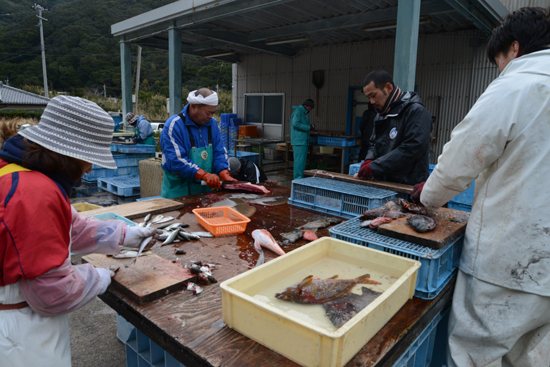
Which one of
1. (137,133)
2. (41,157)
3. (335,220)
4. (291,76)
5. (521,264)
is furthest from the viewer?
(291,76)

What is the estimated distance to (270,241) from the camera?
2275mm

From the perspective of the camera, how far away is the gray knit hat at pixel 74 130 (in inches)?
54.9

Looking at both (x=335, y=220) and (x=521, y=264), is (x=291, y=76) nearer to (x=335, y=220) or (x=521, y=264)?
(x=335, y=220)

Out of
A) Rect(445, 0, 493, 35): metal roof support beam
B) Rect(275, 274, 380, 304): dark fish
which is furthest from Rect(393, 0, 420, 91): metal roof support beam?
Rect(275, 274, 380, 304): dark fish

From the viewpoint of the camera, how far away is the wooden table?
51.9 inches

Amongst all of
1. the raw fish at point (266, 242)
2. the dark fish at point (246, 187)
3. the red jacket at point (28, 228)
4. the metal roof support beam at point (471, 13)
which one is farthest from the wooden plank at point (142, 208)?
the metal roof support beam at point (471, 13)

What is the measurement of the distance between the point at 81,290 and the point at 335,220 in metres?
1.93

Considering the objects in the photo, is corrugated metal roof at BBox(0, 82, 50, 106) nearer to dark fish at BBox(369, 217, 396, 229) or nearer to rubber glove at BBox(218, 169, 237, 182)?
rubber glove at BBox(218, 169, 237, 182)

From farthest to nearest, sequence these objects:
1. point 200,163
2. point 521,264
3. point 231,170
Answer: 1. point 231,170
2. point 200,163
3. point 521,264

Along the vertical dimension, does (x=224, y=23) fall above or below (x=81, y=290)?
above

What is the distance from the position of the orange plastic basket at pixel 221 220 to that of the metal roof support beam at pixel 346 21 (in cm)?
625

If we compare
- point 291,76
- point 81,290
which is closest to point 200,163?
point 81,290

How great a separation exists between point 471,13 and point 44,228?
7.96 m

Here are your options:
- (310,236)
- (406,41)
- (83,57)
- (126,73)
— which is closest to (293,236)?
(310,236)
